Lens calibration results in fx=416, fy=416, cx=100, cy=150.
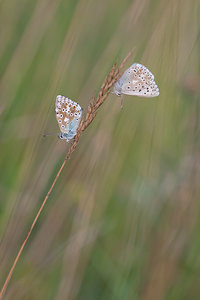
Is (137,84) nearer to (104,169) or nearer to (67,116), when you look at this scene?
(67,116)

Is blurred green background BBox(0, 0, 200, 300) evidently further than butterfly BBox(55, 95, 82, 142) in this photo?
Yes

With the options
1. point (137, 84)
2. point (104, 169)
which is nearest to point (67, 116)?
point (137, 84)

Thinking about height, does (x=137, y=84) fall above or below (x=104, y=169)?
above

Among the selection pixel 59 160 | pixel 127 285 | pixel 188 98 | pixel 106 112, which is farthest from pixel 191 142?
pixel 127 285

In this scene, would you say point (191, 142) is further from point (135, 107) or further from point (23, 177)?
point (23, 177)

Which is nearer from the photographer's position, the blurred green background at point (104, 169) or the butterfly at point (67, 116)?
the butterfly at point (67, 116)

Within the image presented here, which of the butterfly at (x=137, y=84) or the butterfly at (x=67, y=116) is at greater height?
the butterfly at (x=137, y=84)
